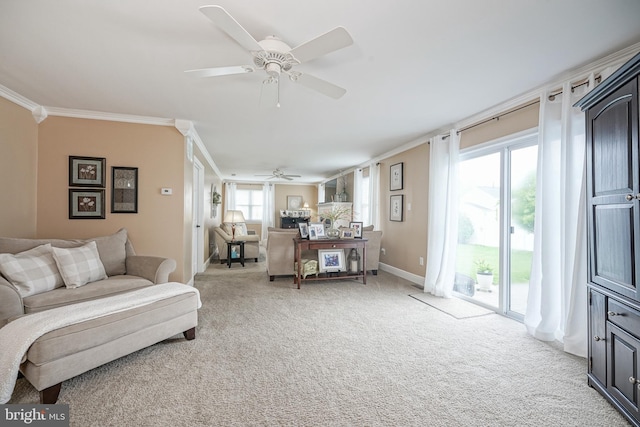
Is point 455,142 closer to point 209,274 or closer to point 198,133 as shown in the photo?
point 198,133

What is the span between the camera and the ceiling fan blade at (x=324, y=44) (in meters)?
1.59

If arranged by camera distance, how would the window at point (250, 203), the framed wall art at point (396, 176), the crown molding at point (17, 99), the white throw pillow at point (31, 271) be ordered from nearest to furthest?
the white throw pillow at point (31, 271)
the crown molding at point (17, 99)
the framed wall art at point (396, 176)
the window at point (250, 203)

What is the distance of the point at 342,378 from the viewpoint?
6.34 feet

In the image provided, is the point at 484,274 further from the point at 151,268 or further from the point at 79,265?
the point at 79,265

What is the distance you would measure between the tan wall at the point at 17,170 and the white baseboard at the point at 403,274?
523cm

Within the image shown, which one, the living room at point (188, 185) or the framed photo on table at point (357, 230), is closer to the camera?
the living room at point (188, 185)

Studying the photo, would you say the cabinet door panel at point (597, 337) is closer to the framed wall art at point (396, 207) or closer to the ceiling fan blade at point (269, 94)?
the ceiling fan blade at point (269, 94)

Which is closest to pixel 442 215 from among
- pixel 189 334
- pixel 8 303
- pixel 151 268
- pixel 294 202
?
pixel 189 334

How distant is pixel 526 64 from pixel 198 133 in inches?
165

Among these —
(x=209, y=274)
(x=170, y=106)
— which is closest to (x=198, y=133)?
(x=170, y=106)

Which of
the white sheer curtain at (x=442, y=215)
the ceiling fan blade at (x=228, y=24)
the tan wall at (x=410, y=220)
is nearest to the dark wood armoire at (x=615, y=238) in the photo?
the white sheer curtain at (x=442, y=215)

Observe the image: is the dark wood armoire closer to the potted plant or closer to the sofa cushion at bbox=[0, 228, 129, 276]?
the potted plant

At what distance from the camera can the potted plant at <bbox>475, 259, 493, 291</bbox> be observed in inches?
139

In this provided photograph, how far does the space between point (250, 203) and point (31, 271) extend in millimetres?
8291
